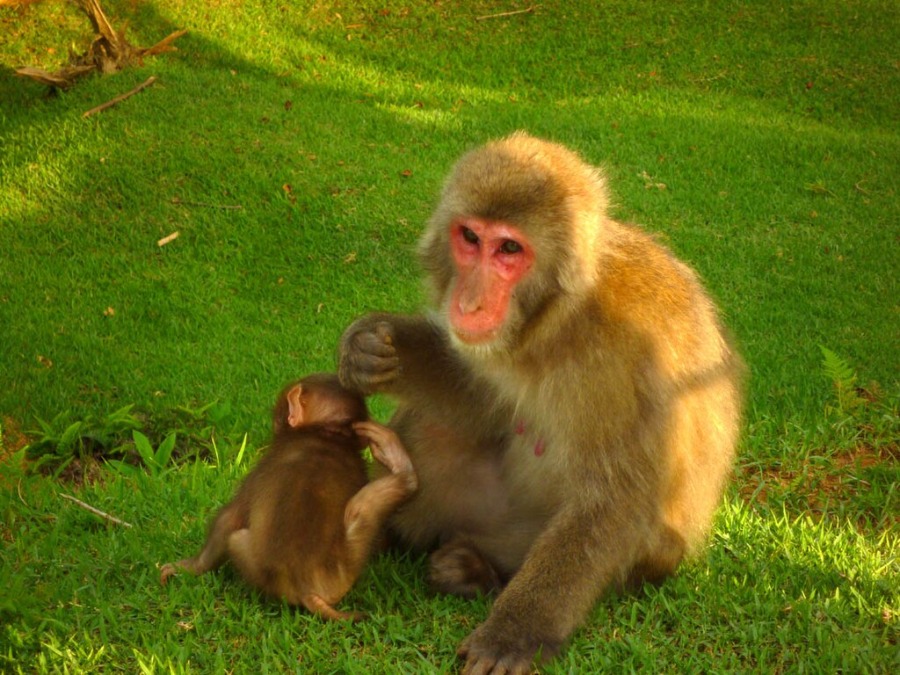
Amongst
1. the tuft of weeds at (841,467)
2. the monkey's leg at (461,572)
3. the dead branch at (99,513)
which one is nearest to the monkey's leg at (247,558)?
the monkey's leg at (461,572)

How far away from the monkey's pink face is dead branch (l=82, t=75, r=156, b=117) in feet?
20.6

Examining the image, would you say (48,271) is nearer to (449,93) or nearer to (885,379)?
(449,93)

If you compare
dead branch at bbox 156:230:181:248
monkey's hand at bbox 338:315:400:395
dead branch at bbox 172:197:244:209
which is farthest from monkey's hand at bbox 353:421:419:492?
dead branch at bbox 172:197:244:209

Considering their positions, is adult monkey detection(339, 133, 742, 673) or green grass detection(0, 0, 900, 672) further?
green grass detection(0, 0, 900, 672)

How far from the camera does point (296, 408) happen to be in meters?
3.75

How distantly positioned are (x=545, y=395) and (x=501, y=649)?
0.79 meters

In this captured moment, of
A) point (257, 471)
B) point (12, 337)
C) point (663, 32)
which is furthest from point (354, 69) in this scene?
point (257, 471)

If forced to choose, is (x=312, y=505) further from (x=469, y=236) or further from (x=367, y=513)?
(x=469, y=236)

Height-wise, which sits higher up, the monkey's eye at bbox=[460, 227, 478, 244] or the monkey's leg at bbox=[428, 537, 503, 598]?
the monkey's eye at bbox=[460, 227, 478, 244]

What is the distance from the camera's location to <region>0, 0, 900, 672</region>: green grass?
3.61 meters

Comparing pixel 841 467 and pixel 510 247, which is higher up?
pixel 510 247

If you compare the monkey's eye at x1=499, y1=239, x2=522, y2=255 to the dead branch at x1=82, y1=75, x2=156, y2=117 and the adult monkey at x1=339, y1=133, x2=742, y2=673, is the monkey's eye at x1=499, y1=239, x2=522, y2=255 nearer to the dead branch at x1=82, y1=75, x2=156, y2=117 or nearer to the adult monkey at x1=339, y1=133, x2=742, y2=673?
the adult monkey at x1=339, y1=133, x2=742, y2=673

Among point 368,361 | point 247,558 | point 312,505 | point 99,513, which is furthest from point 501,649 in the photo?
point 99,513

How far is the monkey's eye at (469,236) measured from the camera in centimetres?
343
